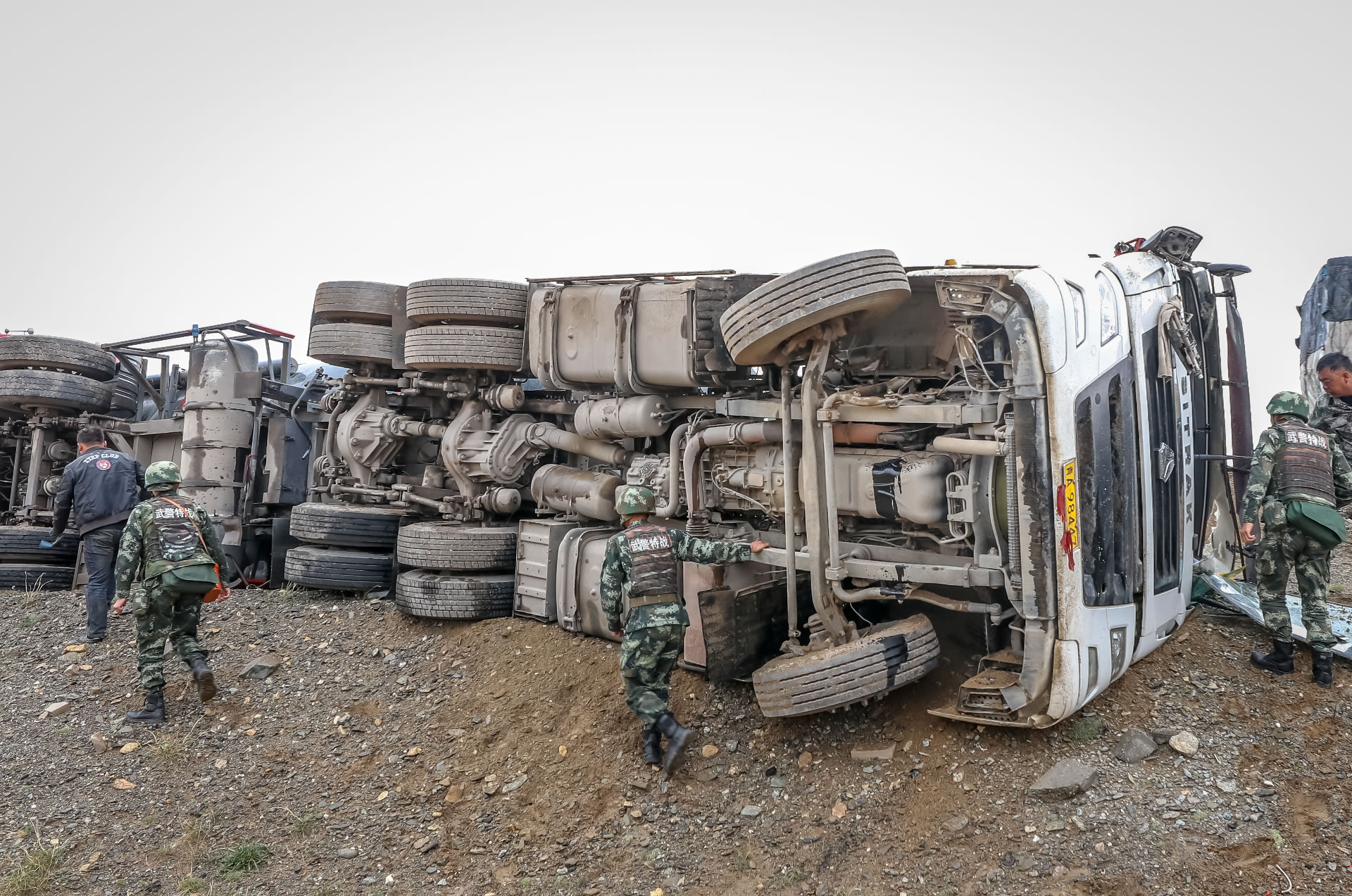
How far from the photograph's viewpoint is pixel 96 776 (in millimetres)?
4934

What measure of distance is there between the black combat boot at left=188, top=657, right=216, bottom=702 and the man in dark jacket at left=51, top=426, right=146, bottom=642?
1.63 meters

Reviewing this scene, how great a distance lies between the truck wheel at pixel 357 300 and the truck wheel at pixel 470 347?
870 mm

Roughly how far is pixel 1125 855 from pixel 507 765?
2.91 meters

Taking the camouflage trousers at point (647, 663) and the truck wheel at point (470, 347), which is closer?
the camouflage trousers at point (647, 663)

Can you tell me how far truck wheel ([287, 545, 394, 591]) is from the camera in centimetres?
714

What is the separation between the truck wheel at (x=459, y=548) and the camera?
655cm

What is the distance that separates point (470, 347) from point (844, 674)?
3.87 meters

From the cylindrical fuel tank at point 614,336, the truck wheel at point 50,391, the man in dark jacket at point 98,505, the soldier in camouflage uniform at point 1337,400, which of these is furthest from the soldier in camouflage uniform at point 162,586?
the soldier in camouflage uniform at point 1337,400

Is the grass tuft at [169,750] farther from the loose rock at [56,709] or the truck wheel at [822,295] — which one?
the truck wheel at [822,295]

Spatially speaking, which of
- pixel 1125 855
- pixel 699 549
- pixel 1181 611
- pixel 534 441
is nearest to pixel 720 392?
pixel 699 549

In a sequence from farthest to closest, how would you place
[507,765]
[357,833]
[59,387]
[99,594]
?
1. [59,387]
2. [99,594]
3. [507,765]
4. [357,833]

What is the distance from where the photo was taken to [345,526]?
717cm

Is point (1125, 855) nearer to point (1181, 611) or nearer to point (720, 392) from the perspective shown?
point (1181, 611)

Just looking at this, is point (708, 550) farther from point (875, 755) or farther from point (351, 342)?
point (351, 342)
